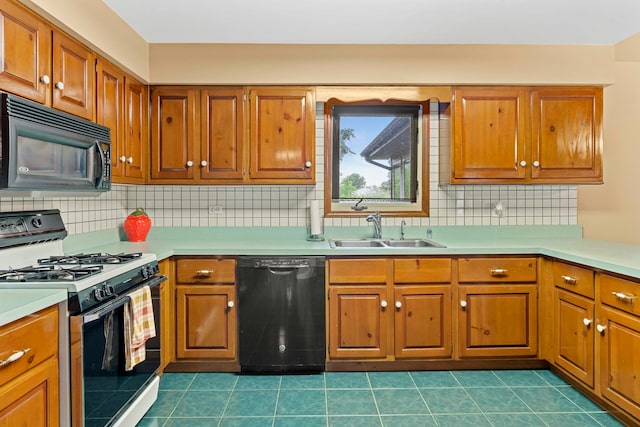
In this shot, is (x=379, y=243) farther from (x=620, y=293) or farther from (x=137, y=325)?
(x=137, y=325)

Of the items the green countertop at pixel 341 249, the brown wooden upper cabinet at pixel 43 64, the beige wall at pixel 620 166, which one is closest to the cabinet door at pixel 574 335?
the green countertop at pixel 341 249

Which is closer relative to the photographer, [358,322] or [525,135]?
[358,322]

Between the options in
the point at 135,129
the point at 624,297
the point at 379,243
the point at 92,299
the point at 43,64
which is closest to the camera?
the point at 92,299

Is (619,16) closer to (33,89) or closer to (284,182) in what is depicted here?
(284,182)

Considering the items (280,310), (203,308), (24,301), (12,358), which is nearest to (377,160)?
(280,310)

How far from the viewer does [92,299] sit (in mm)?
1663

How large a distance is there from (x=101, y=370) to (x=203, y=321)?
3.24 ft

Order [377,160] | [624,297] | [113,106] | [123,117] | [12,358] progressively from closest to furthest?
1. [12,358]
2. [624,297]
3. [113,106]
4. [123,117]
5. [377,160]

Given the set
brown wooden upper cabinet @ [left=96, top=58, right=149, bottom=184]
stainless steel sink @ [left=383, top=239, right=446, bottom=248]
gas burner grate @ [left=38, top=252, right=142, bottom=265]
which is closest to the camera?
gas burner grate @ [left=38, top=252, right=142, bottom=265]

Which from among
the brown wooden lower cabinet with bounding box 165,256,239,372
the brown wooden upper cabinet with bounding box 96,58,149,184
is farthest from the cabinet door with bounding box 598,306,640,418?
the brown wooden upper cabinet with bounding box 96,58,149,184

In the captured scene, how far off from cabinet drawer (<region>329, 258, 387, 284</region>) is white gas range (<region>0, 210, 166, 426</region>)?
3.60 ft

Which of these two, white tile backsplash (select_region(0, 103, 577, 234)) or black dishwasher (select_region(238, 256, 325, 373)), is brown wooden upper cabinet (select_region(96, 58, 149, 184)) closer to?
white tile backsplash (select_region(0, 103, 577, 234))

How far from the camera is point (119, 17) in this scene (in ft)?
8.29

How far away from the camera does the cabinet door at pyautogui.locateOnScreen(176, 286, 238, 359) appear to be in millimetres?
2707
